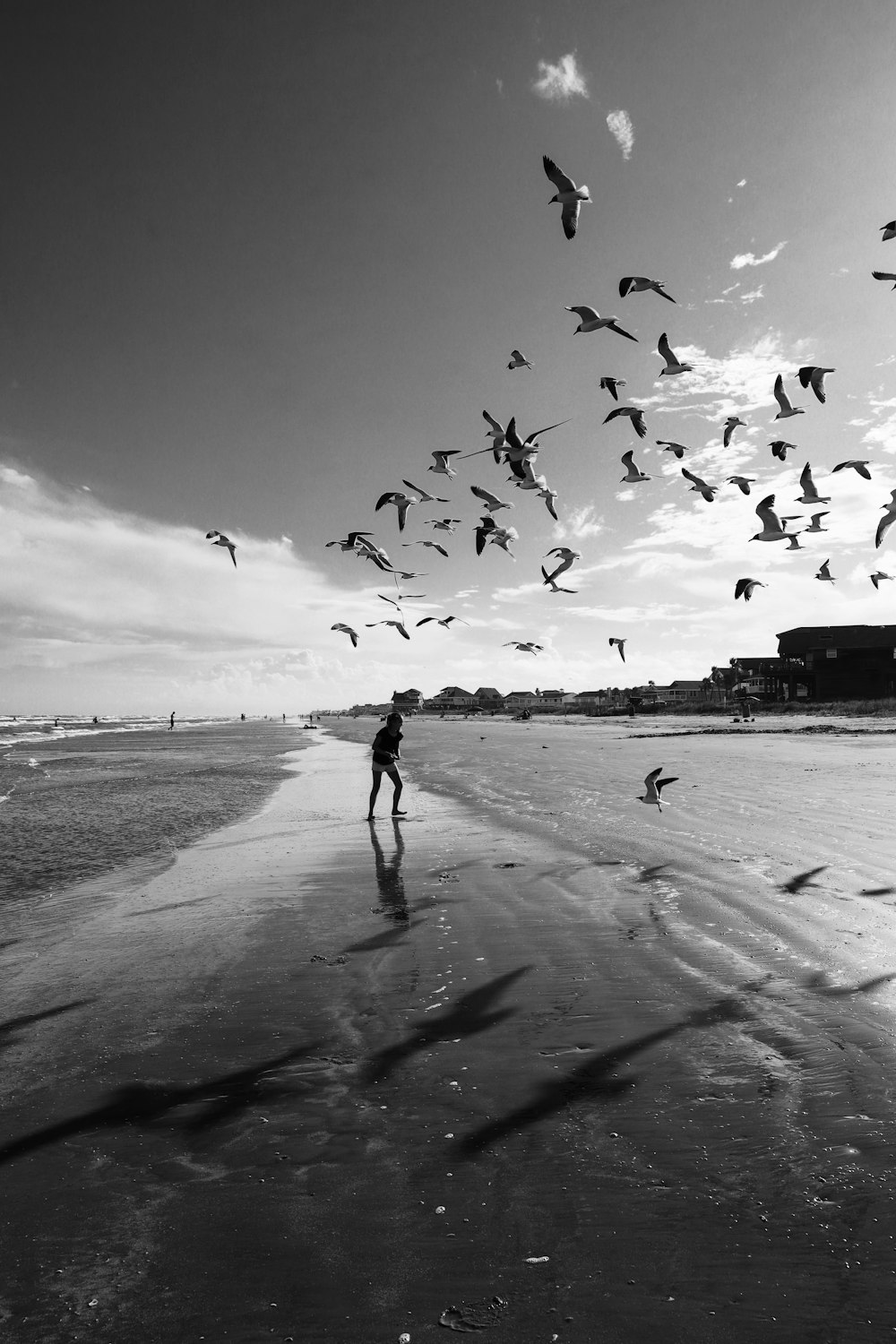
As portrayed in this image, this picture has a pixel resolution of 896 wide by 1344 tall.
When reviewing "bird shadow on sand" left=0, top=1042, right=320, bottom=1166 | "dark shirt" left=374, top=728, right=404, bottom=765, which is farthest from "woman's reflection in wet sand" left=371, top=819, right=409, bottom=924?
"bird shadow on sand" left=0, top=1042, right=320, bottom=1166

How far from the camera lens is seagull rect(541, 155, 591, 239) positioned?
11266 mm

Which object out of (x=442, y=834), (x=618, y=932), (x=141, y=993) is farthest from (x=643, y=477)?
(x=141, y=993)

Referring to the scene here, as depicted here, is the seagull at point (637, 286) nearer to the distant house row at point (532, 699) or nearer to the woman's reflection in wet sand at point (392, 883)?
the woman's reflection in wet sand at point (392, 883)

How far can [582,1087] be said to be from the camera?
14.2 feet

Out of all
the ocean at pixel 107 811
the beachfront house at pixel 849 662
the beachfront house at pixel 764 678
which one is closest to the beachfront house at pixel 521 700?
the beachfront house at pixel 764 678

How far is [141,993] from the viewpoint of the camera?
6.19 metres

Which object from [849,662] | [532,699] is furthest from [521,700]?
[849,662]

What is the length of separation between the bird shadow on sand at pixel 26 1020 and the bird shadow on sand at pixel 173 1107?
4.61 feet

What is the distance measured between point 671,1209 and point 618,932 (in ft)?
12.9

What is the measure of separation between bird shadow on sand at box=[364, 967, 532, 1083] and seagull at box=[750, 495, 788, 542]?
41.1ft

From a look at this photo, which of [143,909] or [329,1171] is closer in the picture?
[329,1171]

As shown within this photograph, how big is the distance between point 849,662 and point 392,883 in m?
67.7

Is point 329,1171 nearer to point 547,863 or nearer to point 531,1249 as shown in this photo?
point 531,1249

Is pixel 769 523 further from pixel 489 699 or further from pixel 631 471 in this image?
pixel 489 699
